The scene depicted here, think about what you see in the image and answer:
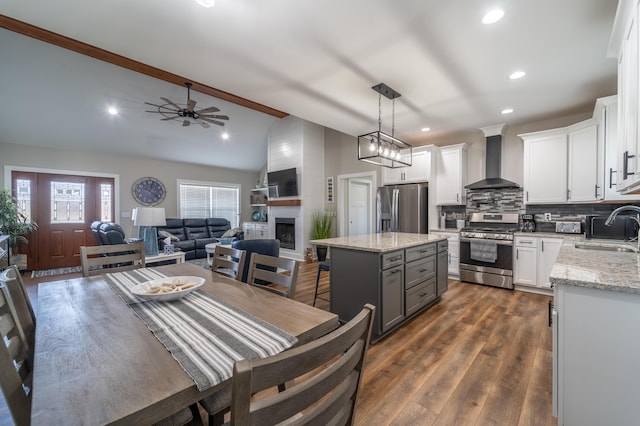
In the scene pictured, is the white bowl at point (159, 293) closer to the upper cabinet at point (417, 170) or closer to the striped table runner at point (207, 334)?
the striped table runner at point (207, 334)

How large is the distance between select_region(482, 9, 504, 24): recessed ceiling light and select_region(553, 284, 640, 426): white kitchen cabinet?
1.93m

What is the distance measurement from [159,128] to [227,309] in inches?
242

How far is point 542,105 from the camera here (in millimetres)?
3580

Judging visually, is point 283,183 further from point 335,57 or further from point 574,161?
point 574,161

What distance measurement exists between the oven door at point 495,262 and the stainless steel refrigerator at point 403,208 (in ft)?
2.43

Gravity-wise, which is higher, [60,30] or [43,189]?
[60,30]

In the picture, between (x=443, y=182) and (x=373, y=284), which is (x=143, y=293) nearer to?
(x=373, y=284)

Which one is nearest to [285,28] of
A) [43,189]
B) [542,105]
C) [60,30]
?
[60,30]

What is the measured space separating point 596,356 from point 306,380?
1.52 m

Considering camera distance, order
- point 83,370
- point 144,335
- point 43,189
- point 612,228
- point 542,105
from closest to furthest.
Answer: point 83,370 < point 144,335 < point 612,228 < point 542,105 < point 43,189

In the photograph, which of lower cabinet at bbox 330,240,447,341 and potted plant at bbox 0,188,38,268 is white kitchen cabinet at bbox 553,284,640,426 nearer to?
lower cabinet at bbox 330,240,447,341

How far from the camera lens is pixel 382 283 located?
2.39 metres

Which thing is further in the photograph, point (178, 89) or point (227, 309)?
point (178, 89)

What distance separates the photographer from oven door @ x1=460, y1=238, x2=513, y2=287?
3873 millimetres
